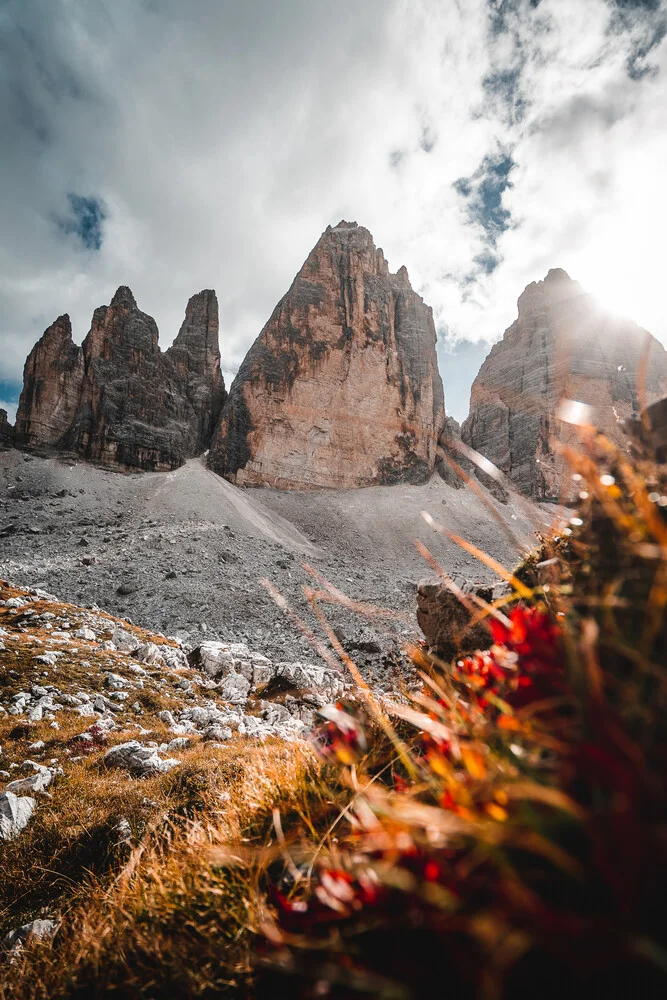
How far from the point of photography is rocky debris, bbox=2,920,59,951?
8.38ft

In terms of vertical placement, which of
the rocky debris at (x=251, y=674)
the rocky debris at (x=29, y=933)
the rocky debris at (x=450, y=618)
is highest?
the rocky debris at (x=450, y=618)

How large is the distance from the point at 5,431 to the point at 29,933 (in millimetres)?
62500

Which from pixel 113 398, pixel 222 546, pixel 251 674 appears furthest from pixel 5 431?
pixel 251 674

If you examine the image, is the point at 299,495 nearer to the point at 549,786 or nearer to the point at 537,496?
the point at 537,496

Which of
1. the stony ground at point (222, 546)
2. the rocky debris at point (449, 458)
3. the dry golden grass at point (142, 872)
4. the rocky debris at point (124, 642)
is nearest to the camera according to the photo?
the dry golden grass at point (142, 872)

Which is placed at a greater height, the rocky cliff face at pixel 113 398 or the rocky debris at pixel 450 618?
the rocky cliff face at pixel 113 398

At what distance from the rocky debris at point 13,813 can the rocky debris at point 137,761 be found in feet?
3.52

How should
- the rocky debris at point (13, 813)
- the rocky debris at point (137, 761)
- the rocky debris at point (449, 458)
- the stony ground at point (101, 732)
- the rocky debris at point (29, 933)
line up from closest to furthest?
the rocky debris at point (29, 933) → the stony ground at point (101, 732) → the rocky debris at point (13, 813) → the rocky debris at point (137, 761) → the rocky debris at point (449, 458)

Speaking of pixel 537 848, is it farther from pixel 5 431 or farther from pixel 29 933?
pixel 5 431

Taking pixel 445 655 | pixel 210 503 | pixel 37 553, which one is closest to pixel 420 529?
pixel 210 503

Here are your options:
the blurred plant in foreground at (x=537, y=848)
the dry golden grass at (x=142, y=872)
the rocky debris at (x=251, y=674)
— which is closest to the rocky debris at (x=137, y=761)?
the dry golden grass at (x=142, y=872)

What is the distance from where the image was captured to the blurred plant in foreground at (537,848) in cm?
74

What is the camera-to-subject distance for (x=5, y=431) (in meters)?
51.1

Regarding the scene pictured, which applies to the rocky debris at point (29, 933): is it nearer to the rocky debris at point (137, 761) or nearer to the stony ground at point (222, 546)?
the rocky debris at point (137, 761)
